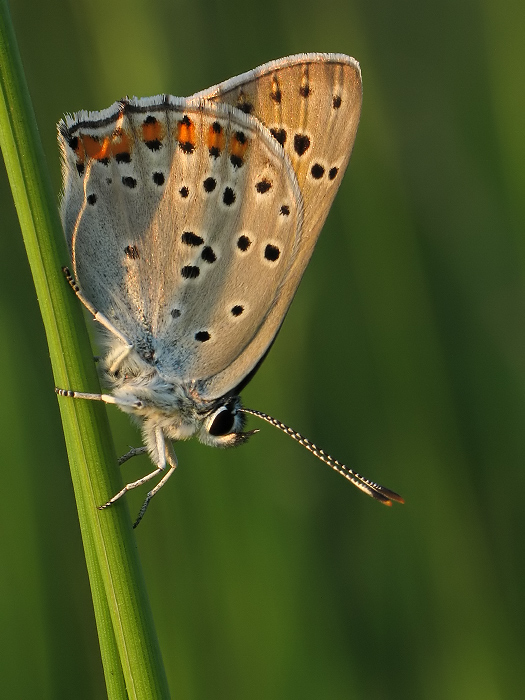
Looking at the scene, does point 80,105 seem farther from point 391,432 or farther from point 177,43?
point 391,432

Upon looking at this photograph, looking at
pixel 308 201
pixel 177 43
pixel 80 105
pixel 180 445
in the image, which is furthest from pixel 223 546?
pixel 177 43

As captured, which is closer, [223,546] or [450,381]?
[223,546]

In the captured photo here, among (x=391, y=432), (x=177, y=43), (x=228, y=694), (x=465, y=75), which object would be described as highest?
(x=177, y=43)

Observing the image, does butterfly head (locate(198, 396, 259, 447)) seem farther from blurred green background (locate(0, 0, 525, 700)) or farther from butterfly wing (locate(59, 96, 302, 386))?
blurred green background (locate(0, 0, 525, 700))

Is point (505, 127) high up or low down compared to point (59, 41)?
down

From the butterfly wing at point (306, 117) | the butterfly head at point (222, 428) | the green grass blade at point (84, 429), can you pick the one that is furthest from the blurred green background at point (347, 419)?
the green grass blade at point (84, 429)

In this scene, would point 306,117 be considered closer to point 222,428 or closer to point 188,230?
point 188,230
